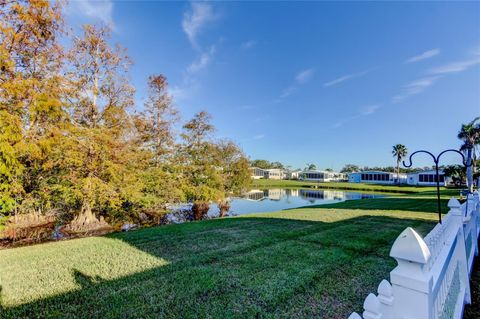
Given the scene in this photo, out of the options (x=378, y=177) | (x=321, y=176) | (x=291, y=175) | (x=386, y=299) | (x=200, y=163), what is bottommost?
(x=386, y=299)

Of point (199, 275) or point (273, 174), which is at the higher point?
point (273, 174)

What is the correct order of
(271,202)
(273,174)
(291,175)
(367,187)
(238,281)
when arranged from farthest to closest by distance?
(291,175) → (273,174) → (367,187) → (271,202) → (238,281)

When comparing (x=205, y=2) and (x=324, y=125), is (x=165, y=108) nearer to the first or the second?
(x=205, y=2)

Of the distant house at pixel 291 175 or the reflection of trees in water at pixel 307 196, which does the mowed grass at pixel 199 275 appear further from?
the distant house at pixel 291 175

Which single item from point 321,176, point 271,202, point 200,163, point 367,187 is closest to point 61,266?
point 200,163

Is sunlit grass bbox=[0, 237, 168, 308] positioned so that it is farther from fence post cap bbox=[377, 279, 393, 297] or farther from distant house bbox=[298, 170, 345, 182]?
distant house bbox=[298, 170, 345, 182]

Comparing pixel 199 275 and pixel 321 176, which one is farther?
pixel 321 176

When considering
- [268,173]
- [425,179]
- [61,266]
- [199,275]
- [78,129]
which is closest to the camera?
[199,275]

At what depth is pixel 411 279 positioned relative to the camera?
128cm

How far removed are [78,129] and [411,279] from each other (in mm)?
9534

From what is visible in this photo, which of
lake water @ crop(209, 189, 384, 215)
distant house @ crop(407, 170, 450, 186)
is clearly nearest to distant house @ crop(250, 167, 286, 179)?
distant house @ crop(407, 170, 450, 186)

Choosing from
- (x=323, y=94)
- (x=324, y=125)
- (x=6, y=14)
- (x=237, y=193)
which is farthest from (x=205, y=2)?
(x=324, y=125)

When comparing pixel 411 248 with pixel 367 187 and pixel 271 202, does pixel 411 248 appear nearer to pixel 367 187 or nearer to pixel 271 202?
pixel 271 202

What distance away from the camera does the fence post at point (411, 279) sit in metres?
1.23
